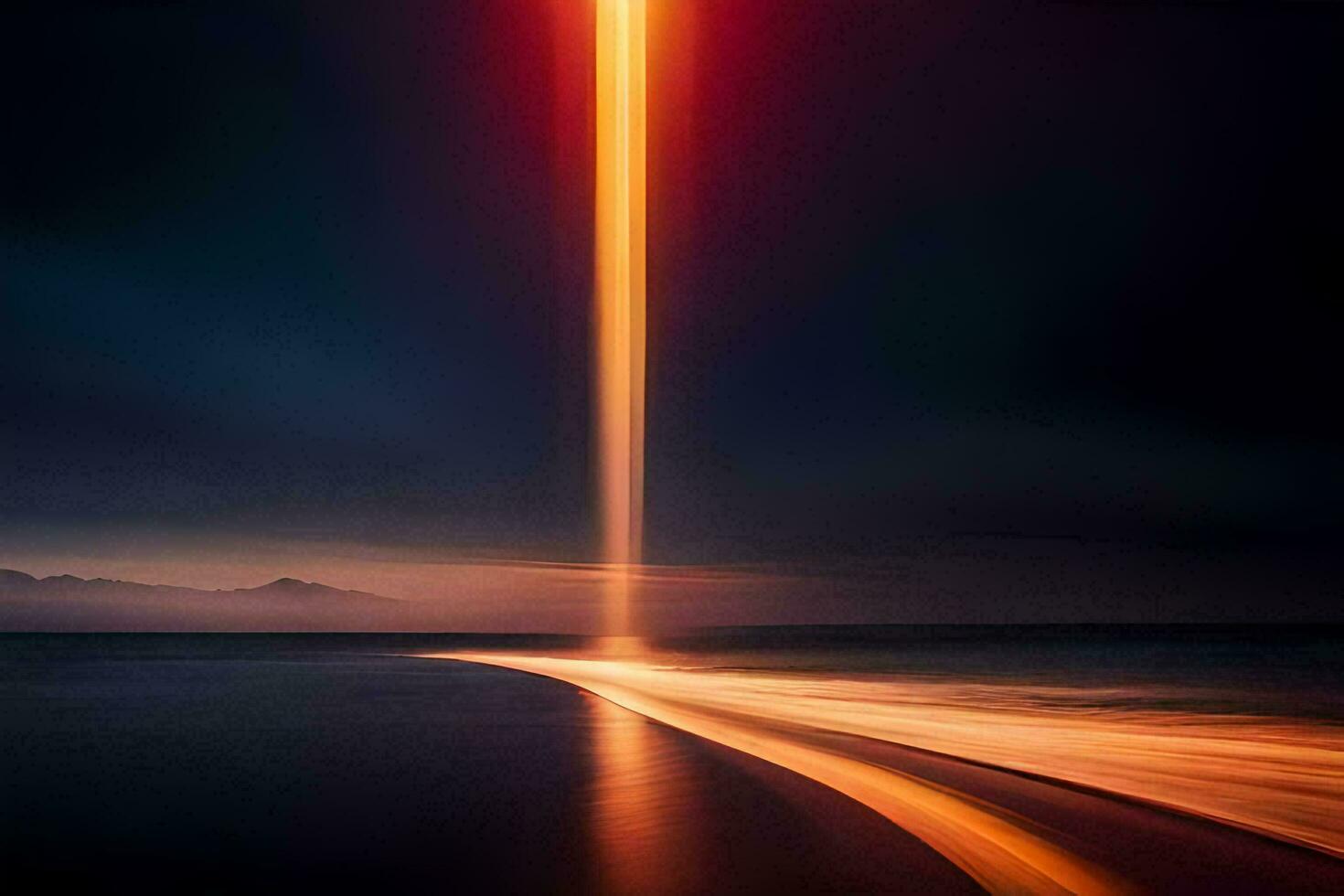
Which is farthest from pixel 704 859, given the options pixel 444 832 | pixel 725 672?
pixel 725 672

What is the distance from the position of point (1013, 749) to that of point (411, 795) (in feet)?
9.96

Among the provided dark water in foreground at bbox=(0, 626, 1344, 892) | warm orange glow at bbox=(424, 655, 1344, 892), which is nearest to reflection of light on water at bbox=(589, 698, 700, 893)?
dark water in foreground at bbox=(0, 626, 1344, 892)

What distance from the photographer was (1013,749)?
612cm

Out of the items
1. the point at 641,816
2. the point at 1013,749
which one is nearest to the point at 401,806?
the point at 641,816

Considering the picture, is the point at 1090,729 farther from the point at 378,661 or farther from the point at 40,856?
the point at 378,661

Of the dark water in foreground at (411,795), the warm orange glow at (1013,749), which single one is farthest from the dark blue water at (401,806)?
the warm orange glow at (1013,749)

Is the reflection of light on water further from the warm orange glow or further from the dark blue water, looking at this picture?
the warm orange glow

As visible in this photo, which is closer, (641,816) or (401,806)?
(641,816)

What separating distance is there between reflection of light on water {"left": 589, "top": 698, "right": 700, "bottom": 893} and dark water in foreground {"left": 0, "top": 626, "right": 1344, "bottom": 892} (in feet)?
0.05

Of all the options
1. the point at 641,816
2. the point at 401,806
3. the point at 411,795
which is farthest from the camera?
the point at 411,795

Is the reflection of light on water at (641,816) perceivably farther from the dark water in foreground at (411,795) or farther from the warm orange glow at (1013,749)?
the warm orange glow at (1013,749)

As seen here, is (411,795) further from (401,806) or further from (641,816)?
(641,816)

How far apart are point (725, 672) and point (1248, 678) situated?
198 inches

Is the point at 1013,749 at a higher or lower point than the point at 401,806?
higher
